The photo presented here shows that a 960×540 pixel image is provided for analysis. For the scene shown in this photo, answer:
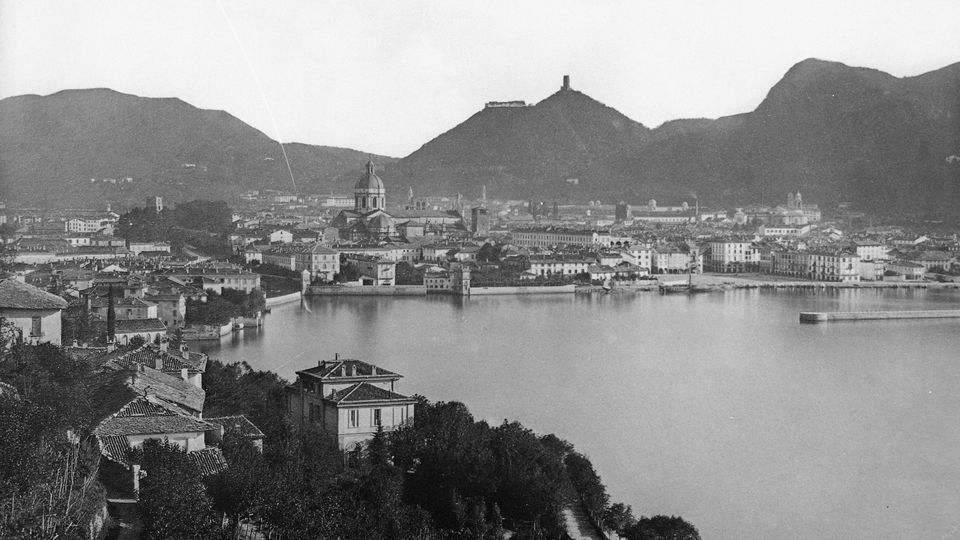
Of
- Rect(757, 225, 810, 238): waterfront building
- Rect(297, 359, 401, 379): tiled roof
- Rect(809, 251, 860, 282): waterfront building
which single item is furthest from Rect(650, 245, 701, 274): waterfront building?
Rect(297, 359, 401, 379): tiled roof

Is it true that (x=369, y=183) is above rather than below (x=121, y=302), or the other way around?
above

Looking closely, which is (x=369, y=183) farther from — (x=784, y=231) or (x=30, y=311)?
(x=30, y=311)

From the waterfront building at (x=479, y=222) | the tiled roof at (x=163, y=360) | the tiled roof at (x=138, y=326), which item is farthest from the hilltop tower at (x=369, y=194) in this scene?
the tiled roof at (x=163, y=360)

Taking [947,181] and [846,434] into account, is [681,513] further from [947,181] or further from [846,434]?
[947,181]

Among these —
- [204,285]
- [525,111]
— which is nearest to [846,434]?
[204,285]

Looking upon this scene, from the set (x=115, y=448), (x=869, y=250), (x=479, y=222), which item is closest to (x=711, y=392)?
(x=115, y=448)

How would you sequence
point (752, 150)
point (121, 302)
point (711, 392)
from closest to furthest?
1. point (711, 392)
2. point (121, 302)
3. point (752, 150)

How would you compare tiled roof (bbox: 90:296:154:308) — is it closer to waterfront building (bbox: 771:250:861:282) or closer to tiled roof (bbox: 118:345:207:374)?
tiled roof (bbox: 118:345:207:374)
